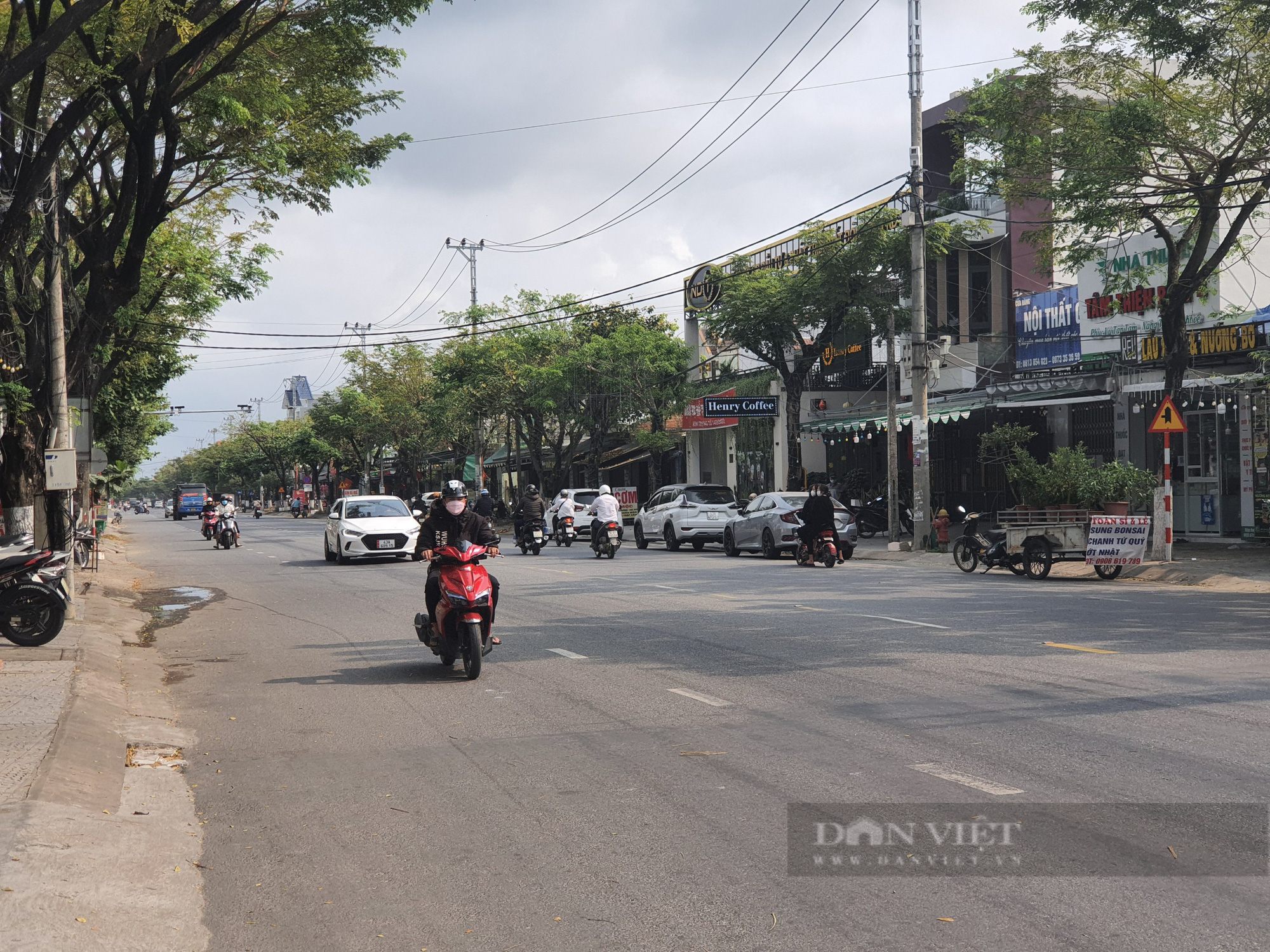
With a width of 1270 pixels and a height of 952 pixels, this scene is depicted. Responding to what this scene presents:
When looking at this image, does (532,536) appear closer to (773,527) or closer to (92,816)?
(773,527)

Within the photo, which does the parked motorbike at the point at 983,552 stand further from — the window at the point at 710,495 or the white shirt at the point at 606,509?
the window at the point at 710,495

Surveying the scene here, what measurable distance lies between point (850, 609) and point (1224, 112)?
1232 centimetres

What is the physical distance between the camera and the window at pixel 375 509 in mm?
26844

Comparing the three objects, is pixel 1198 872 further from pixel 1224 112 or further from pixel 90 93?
pixel 1224 112

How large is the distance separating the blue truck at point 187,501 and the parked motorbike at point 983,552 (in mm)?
77443

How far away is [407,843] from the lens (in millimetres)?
5195

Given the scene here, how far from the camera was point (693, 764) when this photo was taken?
649cm

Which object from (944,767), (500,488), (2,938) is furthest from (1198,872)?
(500,488)

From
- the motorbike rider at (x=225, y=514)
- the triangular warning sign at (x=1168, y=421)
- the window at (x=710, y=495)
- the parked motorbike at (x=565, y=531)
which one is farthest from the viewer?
the motorbike rider at (x=225, y=514)

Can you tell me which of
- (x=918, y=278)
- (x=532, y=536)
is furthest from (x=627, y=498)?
(x=918, y=278)

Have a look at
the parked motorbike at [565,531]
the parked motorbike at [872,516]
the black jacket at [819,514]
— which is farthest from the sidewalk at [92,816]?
the parked motorbike at [872,516]

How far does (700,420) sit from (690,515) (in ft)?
48.7

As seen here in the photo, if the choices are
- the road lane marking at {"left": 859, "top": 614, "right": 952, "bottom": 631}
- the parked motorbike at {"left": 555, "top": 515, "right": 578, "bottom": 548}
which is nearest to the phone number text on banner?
the road lane marking at {"left": 859, "top": 614, "right": 952, "bottom": 631}

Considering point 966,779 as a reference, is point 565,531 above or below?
above
